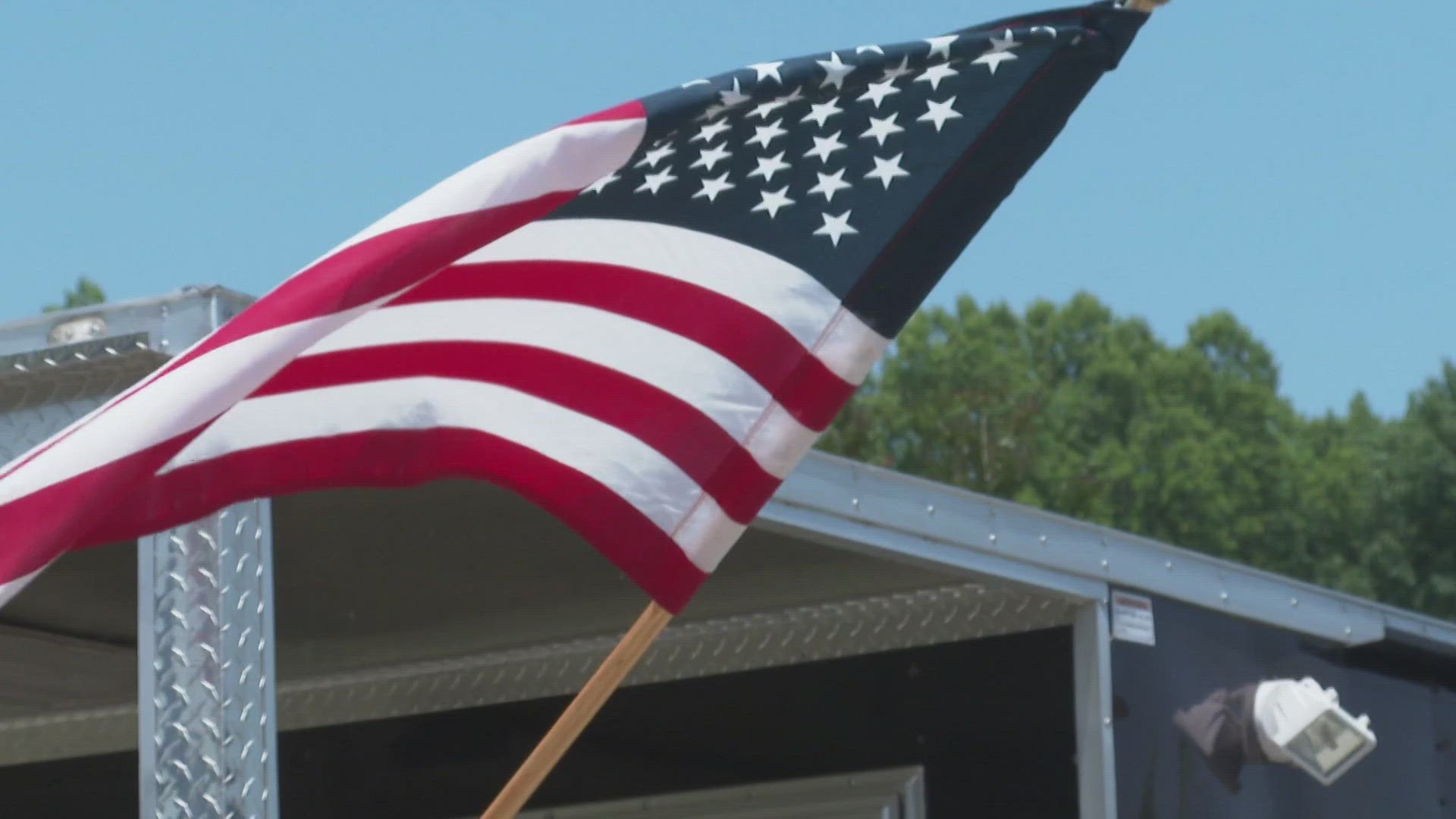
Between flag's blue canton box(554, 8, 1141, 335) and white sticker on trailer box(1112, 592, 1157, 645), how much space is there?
226 cm

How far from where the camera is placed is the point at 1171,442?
4281 cm

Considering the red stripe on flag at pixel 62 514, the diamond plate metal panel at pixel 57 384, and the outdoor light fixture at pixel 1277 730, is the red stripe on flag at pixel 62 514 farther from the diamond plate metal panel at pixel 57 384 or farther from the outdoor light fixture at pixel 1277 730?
the outdoor light fixture at pixel 1277 730

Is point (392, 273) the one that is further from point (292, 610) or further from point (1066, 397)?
point (1066, 397)

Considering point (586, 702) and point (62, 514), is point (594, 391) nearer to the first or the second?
point (586, 702)

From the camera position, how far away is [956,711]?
5.97 m

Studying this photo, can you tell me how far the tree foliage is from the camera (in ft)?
113

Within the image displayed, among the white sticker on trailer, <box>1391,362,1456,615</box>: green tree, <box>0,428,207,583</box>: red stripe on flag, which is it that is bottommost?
<box>1391,362,1456,615</box>: green tree

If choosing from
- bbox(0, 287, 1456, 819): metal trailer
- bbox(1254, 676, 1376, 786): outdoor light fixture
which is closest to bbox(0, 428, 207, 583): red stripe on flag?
bbox(0, 287, 1456, 819): metal trailer

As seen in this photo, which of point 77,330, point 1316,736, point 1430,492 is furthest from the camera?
point 1430,492

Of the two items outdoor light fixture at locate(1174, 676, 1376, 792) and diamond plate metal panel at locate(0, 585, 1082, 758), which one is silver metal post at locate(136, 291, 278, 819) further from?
outdoor light fixture at locate(1174, 676, 1376, 792)

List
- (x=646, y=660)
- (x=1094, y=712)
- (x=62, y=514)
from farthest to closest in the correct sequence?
(x=646, y=660) → (x=1094, y=712) → (x=62, y=514)

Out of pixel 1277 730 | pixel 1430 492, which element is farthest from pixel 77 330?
pixel 1430 492

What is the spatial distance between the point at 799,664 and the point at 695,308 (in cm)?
286

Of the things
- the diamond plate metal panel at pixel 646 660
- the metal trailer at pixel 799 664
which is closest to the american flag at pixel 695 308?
the metal trailer at pixel 799 664
